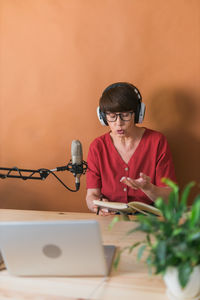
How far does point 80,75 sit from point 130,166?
0.76 m

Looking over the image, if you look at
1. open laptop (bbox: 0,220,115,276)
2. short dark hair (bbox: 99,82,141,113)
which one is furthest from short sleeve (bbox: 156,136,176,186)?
open laptop (bbox: 0,220,115,276)

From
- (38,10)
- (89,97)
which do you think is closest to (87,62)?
(89,97)

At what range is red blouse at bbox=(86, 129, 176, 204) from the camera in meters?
1.90

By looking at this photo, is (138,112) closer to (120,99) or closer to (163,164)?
(120,99)

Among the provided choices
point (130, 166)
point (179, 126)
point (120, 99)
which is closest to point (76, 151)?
point (120, 99)

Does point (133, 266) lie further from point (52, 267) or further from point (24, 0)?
point (24, 0)

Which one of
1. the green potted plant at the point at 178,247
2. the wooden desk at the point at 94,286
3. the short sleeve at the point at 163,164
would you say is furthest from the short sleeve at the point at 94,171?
the green potted plant at the point at 178,247

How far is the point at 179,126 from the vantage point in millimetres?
2074

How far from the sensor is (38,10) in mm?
2229

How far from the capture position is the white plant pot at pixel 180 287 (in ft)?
2.81

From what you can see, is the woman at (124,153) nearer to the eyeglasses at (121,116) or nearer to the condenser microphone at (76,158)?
the eyeglasses at (121,116)

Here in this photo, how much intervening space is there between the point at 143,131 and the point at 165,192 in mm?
443

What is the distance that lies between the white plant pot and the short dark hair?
1.05 metres

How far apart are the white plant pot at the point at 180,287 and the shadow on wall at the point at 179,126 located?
1.22m
